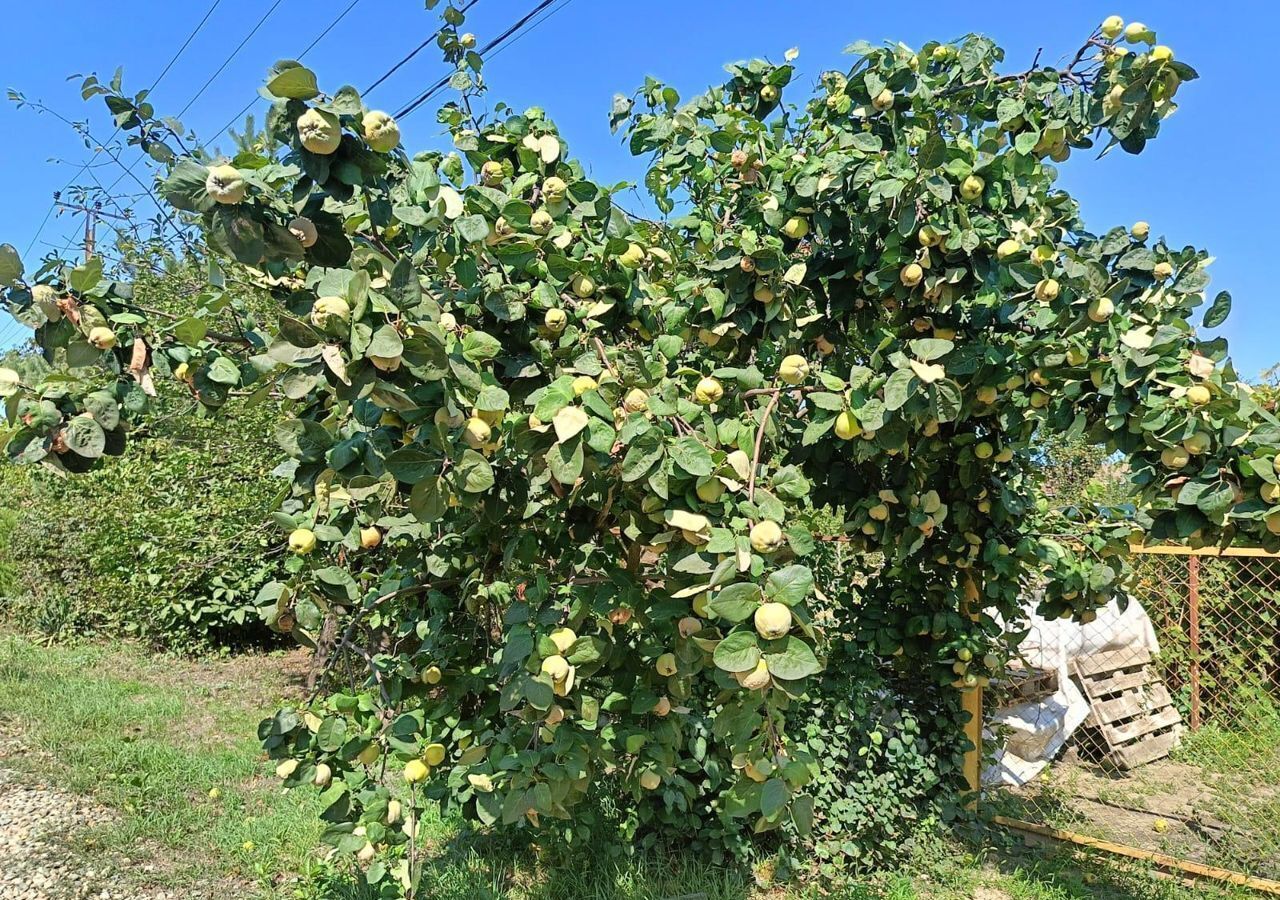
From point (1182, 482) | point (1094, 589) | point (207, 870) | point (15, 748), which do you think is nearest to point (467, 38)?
point (1182, 482)

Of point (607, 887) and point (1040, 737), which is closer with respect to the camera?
point (607, 887)

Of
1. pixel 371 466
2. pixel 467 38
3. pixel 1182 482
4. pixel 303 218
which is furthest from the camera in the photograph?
pixel 467 38

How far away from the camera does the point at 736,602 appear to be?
3.98 ft

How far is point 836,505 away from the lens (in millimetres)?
2844

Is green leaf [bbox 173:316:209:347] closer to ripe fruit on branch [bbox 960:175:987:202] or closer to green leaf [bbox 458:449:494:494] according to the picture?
green leaf [bbox 458:449:494:494]

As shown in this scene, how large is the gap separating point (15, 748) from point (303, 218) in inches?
183

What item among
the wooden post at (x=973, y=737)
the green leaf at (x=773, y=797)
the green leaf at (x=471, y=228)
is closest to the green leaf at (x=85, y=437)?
the green leaf at (x=471, y=228)

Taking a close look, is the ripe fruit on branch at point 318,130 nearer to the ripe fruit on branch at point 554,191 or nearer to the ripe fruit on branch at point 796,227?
the ripe fruit on branch at point 554,191

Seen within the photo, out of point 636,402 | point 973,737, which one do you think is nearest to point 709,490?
point 636,402

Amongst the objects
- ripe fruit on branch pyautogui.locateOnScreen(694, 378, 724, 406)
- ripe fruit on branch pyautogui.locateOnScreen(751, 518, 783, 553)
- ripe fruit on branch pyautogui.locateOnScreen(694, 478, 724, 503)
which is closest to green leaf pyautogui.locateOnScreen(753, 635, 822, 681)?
ripe fruit on branch pyautogui.locateOnScreen(751, 518, 783, 553)

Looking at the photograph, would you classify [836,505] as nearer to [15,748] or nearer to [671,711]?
[671,711]

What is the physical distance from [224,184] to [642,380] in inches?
29.7

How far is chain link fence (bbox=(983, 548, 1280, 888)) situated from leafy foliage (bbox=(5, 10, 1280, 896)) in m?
1.74

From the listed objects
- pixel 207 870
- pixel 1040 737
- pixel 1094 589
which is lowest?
pixel 207 870
